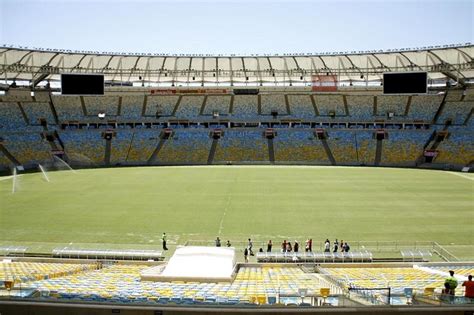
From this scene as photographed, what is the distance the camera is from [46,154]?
5906cm

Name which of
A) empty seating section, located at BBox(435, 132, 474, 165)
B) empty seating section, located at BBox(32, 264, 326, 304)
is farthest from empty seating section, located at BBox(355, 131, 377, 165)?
empty seating section, located at BBox(32, 264, 326, 304)

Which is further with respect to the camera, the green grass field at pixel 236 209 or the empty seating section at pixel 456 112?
the empty seating section at pixel 456 112

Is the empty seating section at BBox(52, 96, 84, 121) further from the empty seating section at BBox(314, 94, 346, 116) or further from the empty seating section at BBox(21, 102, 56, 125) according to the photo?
the empty seating section at BBox(314, 94, 346, 116)

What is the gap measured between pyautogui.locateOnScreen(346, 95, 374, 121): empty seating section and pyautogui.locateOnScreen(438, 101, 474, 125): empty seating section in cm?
953

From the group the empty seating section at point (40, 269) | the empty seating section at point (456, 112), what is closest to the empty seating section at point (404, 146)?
the empty seating section at point (456, 112)

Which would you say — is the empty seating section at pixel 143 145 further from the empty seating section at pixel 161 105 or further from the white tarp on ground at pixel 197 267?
the white tarp on ground at pixel 197 267

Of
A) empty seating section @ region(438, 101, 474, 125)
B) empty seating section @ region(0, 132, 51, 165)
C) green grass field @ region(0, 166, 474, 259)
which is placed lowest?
green grass field @ region(0, 166, 474, 259)

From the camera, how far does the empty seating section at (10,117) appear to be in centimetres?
6171

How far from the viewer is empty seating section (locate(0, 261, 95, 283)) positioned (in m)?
14.9

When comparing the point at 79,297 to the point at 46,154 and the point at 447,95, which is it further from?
the point at 447,95

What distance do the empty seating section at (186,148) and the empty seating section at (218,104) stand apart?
4.86 meters

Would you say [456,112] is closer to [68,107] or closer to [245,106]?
[245,106]

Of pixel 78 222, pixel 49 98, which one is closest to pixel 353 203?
pixel 78 222

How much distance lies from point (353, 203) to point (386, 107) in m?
41.1
